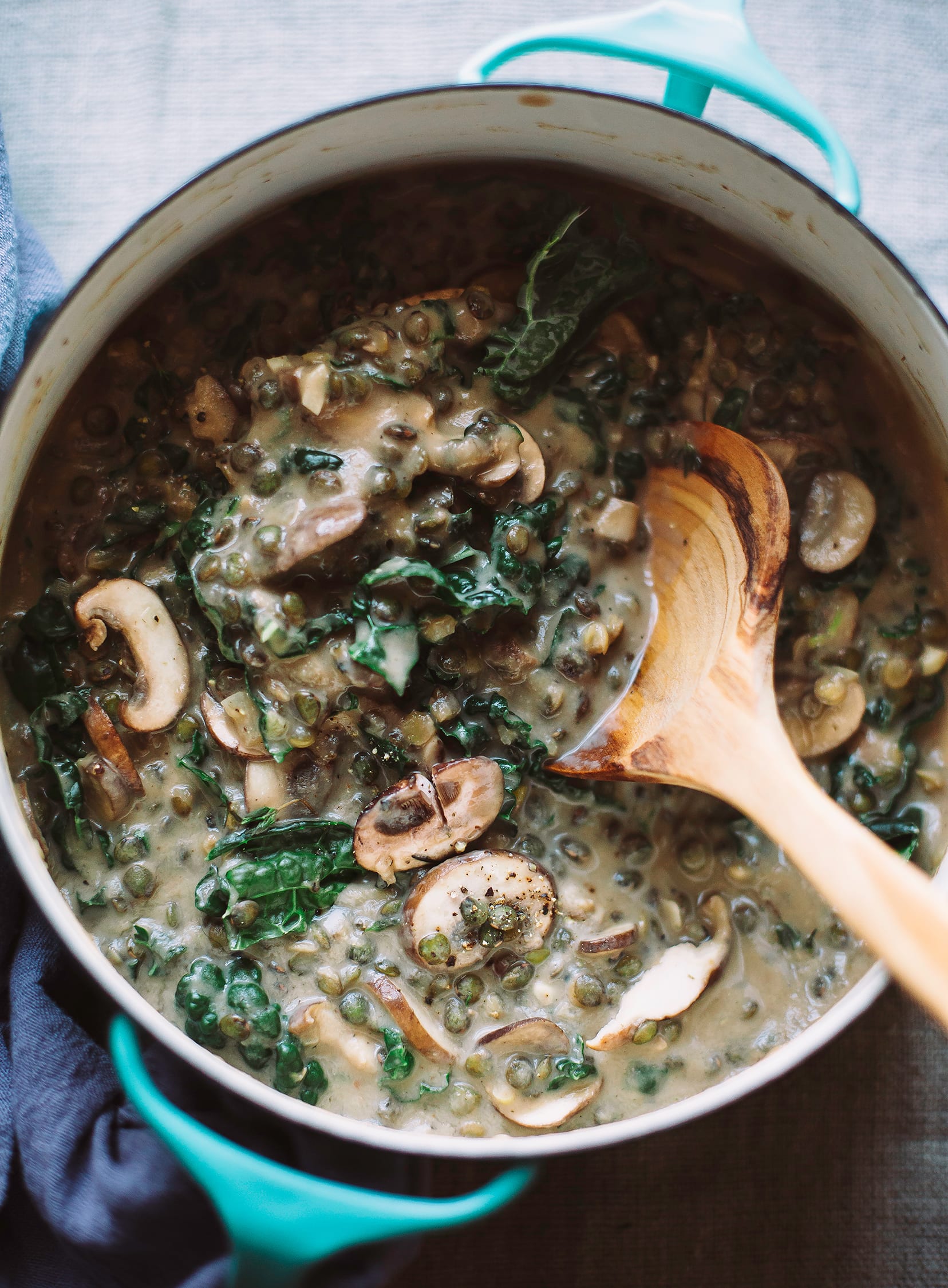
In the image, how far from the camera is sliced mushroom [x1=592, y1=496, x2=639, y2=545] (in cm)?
179

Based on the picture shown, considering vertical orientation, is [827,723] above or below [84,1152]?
above

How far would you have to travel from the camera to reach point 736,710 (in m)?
1.57

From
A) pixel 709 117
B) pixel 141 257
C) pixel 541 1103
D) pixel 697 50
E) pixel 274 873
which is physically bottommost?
pixel 541 1103

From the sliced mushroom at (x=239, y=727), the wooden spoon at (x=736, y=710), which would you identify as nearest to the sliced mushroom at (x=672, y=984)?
the wooden spoon at (x=736, y=710)

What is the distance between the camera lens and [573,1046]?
1719 mm

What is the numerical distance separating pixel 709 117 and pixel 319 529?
1247mm

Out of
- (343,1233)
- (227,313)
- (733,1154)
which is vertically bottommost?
(733,1154)

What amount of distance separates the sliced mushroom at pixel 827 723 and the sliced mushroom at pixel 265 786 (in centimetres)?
86

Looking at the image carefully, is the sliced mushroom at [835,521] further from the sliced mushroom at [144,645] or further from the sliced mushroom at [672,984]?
the sliced mushroom at [144,645]

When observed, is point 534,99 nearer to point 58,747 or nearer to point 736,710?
point 736,710

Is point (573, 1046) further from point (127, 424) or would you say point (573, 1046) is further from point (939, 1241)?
point (127, 424)

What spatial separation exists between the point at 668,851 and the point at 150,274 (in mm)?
1288

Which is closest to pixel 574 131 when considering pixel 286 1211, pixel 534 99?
pixel 534 99

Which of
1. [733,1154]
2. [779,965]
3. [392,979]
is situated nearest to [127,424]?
[392,979]
